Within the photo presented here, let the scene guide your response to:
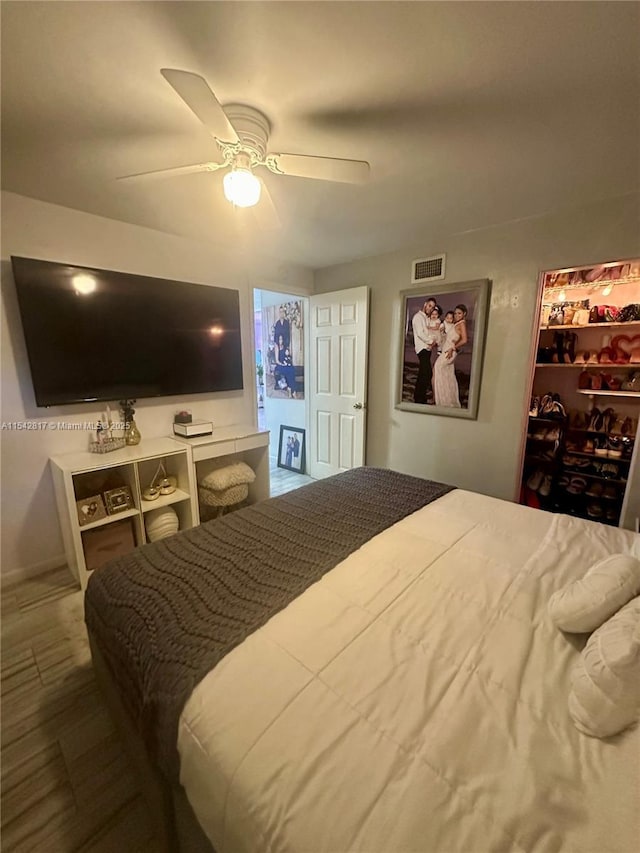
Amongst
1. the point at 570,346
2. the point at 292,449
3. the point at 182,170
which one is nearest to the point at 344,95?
the point at 182,170

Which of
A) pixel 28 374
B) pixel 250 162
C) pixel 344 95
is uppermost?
pixel 344 95

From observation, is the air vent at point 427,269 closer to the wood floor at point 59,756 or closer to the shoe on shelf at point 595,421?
the shoe on shelf at point 595,421

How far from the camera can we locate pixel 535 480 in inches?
120

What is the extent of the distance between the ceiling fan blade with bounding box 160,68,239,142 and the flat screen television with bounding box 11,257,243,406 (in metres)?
1.49

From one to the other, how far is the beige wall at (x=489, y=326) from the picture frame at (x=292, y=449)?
0.97m

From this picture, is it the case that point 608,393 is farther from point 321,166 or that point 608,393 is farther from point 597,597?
point 321,166

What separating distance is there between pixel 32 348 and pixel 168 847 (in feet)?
7.75

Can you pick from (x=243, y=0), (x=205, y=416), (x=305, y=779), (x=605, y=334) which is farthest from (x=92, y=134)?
(x=605, y=334)

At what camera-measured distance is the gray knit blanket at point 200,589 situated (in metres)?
0.90

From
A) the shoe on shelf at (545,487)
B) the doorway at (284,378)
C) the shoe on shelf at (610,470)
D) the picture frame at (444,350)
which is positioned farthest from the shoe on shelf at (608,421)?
the doorway at (284,378)

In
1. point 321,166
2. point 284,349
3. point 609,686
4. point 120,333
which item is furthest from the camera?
point 284,349

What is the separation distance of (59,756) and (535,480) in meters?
3.45

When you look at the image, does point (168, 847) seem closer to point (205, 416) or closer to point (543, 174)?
point (205, 416)

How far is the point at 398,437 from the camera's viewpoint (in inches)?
130
